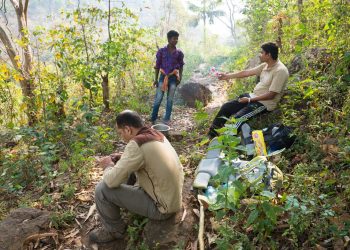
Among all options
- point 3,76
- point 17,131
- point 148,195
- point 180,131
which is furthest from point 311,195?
point 3,76

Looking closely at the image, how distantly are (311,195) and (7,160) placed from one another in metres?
4.75

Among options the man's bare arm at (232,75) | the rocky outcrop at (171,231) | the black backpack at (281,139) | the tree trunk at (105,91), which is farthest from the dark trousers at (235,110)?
the tree trunk at (105,91)

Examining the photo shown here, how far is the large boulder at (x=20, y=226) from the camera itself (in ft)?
10.1

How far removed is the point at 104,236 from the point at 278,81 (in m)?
3.57

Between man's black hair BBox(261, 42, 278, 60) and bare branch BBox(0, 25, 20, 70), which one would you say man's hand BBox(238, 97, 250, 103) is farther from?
bare branch BBox(0, 25, 20, 70)

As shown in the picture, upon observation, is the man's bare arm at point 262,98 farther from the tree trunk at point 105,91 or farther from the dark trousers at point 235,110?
the tree trunk at point 105,91

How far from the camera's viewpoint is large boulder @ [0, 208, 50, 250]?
3.08 m

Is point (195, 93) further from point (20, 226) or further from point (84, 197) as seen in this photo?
point (20, 226)

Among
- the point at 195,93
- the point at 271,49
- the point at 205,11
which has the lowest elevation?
the point at 195,93

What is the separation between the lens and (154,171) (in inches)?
114

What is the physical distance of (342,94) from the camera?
439 cm

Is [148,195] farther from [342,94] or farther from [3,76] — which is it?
[3,76]

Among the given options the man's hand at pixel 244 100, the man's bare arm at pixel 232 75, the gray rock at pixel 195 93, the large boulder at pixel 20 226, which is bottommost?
the large boulder at pixel 20 226

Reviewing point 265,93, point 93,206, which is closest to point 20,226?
point 93,206
